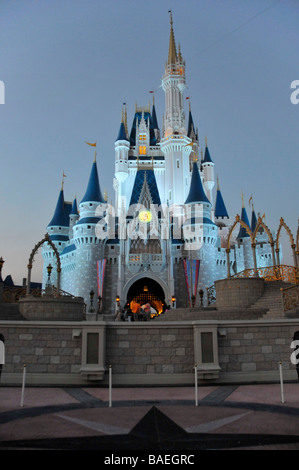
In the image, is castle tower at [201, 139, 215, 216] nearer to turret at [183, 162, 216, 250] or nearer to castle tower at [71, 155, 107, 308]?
turret at [183, 162, 216, 250]

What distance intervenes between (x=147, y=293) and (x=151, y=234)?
7.68 meters

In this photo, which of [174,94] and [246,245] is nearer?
[246,245]

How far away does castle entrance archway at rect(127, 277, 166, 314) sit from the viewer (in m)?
43.3

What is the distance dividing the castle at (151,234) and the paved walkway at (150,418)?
28417mm

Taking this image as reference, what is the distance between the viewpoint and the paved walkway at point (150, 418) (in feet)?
14.4

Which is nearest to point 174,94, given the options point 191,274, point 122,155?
point 122,155

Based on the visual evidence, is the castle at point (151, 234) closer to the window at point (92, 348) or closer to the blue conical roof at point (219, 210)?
the blue conical roof at point (219, 210)

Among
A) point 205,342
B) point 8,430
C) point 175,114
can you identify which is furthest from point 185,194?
point 8,430

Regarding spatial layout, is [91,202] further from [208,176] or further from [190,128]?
[190,128]

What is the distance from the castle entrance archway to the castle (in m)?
0.12

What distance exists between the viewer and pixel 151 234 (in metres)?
42.5

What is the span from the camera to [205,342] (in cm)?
880
